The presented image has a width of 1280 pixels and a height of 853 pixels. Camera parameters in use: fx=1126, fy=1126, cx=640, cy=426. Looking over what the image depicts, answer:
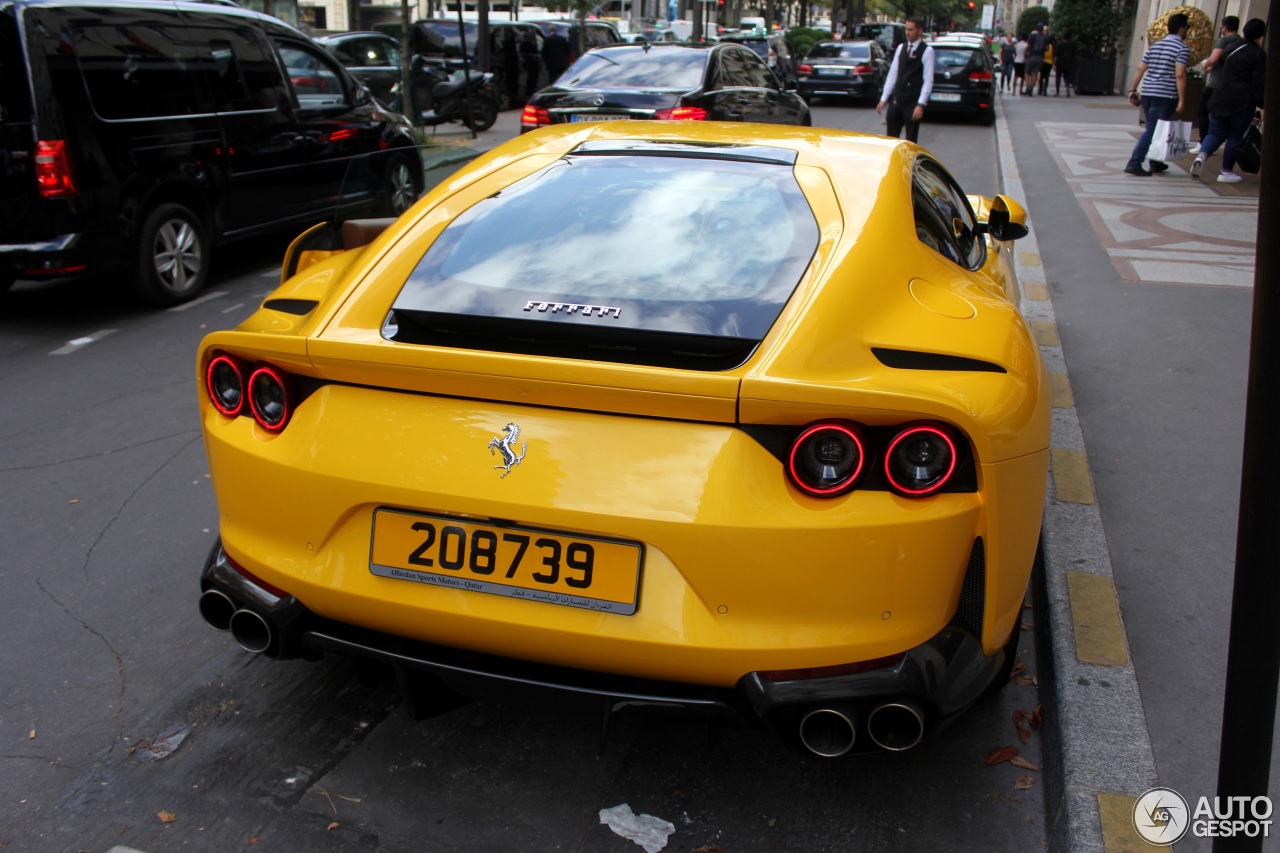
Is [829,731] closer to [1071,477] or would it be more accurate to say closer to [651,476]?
[651,476]

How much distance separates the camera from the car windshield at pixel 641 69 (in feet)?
40.0

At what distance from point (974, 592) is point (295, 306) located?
6.24 feet

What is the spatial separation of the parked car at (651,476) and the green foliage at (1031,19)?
39.8 metres

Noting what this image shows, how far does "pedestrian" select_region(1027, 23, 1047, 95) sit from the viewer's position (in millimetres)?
30861

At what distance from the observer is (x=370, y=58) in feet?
63.3

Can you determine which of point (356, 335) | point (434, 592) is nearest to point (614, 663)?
point (434, 592)

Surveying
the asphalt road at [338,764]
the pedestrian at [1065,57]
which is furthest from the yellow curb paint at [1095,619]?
the pedestrian at [1065,57]

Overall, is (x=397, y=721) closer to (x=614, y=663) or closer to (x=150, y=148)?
(x=614, y=663)

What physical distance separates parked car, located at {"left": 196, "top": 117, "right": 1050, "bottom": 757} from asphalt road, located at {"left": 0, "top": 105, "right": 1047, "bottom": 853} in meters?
0.31

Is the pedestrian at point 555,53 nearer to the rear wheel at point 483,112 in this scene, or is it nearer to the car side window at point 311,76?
the rear wheel at point 483,112

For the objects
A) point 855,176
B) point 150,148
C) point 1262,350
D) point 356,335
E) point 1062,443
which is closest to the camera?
point 1262,350

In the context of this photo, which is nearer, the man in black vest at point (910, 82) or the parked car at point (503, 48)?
the man in black vest at point (910, 82)

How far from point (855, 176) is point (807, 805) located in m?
1.76

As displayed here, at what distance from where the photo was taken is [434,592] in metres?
2.51
